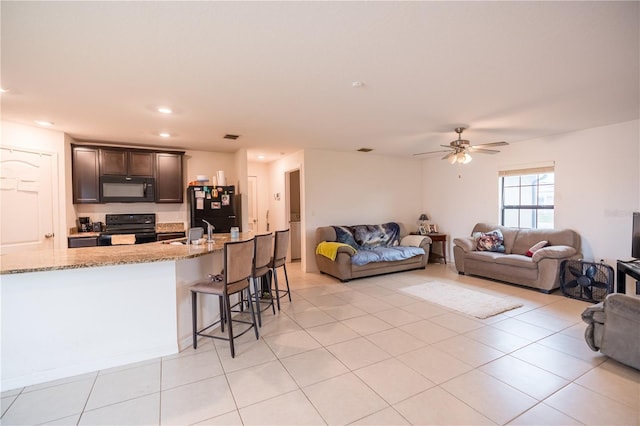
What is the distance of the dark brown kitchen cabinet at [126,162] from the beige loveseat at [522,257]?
5.76 m

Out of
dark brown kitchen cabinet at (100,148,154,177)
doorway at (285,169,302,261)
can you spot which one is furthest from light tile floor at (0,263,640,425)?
doorway at (285,169,302,261)

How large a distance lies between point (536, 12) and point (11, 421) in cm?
410

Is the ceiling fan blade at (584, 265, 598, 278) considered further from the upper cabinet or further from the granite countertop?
the upper cabinet

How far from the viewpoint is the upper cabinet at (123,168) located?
4727mm

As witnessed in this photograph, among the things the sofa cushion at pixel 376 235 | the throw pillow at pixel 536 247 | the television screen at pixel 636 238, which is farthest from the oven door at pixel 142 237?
the television screen at pixel 636 238

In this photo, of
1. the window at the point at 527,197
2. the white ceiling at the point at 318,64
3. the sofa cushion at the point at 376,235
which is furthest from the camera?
the sofa cushion at the point at 376,235

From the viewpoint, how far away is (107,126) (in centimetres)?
405

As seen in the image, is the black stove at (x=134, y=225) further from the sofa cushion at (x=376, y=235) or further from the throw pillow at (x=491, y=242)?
the throw pillow at (x=491, y=242)

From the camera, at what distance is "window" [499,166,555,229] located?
5.12 metres

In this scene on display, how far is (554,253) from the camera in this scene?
13.9 ft

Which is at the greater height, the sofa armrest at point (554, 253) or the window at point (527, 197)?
the window at point (527, 197)

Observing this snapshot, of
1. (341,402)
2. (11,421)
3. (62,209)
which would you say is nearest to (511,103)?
(341,402)

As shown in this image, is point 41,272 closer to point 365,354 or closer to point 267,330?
point 267,330

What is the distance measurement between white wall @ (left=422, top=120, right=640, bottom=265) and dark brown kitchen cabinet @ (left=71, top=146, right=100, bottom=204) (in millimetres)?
6952
